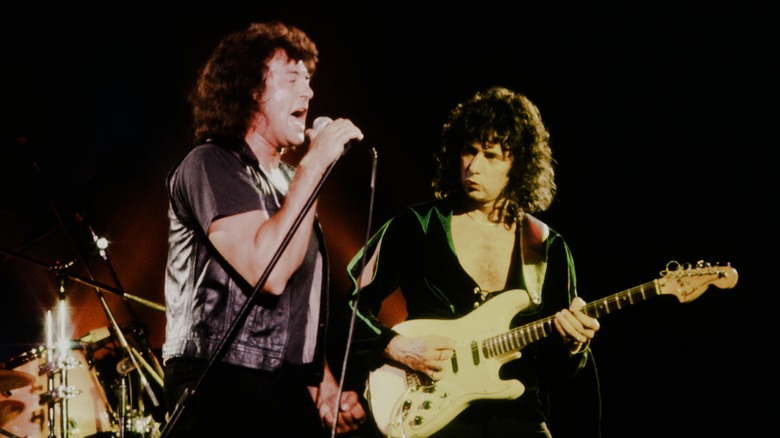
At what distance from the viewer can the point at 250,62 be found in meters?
2.18

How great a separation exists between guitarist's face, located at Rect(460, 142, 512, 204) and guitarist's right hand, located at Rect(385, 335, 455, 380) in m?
0.84

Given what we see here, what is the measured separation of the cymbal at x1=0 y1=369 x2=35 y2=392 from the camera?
372cm

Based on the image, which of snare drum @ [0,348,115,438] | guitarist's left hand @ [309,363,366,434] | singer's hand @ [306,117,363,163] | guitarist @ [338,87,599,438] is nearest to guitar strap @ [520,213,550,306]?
guitarist @ [338,87,599,438]

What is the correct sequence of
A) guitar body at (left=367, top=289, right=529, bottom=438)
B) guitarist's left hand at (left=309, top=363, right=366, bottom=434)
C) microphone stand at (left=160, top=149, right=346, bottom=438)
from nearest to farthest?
microphone stand at (left=160, top=149, right=346, bottom=438) < guitarist's left hand at (left=309, top=363, right=366, bottom=434) < guitar body at (left=367, top=289, right=529, bottom=438)

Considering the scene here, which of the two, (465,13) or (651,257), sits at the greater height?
(465,13)

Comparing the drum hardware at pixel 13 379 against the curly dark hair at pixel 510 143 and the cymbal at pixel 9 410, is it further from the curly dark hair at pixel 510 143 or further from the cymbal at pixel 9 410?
the curly dark hair at pixel 510 143

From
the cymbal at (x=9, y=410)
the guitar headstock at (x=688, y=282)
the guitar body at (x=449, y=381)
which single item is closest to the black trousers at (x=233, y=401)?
the guitar body at (x=449, y=381)

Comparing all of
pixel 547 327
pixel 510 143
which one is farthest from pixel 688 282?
pixel 510 143

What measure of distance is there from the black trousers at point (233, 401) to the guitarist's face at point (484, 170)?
1852mm

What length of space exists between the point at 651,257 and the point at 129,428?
12.4 ft

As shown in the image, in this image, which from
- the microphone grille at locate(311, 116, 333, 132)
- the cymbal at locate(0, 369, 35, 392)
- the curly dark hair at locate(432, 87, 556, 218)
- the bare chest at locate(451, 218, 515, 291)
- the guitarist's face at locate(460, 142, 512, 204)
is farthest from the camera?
the cymbal at locate(0, 369, 35, 392)

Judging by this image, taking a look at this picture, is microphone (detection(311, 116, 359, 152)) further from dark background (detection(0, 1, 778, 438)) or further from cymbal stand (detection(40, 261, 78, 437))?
cymbal stand (detection(40, 261, 78, 437))

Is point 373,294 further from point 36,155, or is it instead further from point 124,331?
point 36,155

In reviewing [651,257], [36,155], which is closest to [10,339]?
[36,155]
